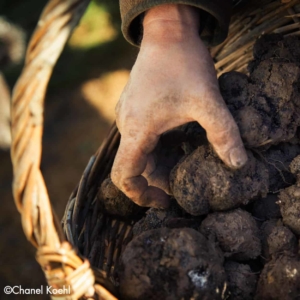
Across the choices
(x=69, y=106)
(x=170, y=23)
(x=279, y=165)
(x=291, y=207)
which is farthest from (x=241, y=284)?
(x=69, y=106)

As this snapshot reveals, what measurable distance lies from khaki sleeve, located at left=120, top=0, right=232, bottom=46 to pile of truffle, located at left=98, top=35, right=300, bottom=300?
13cm

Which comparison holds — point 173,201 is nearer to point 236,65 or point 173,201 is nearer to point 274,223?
point 274,223

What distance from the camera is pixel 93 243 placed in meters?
1.09

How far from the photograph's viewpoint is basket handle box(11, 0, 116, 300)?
710 millimetres

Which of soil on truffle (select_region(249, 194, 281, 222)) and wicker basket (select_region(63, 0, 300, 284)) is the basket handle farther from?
soil on truffle (select_region(249, 194, 281, 222))

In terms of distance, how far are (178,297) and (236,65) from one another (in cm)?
78

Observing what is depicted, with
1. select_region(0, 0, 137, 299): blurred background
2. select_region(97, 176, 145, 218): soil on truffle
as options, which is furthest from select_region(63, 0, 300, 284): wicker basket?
select_region(0, 0, 137, 299): blurred background

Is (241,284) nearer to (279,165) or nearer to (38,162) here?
(279,165)

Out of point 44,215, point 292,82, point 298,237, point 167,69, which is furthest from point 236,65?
point 44,215

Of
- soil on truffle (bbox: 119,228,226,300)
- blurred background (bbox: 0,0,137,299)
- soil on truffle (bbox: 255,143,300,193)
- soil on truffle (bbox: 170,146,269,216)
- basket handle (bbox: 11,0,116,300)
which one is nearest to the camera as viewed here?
basket handle (bbox: 11,0,116,300)

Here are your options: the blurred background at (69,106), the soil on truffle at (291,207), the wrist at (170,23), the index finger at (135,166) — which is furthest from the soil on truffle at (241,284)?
the blurred background at (69,106)

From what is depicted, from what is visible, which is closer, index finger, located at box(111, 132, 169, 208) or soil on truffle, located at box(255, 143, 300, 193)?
index finger, located at box(111, 132, 169, 208)

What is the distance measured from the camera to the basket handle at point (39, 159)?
2.33 ft

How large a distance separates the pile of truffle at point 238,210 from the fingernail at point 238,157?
0.04 metres
